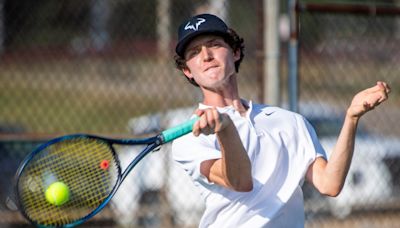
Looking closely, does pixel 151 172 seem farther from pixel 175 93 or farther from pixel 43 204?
pixel 43 204

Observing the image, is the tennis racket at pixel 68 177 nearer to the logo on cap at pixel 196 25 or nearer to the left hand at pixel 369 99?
the logo on cap at pixel 196 25

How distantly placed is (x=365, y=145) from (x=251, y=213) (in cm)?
432

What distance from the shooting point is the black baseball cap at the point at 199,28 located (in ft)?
11.7

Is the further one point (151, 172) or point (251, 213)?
point (151, 172)

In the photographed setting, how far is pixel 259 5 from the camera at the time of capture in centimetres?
612

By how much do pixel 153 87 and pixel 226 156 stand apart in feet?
14.1

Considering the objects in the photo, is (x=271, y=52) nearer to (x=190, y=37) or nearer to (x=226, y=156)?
(x=190, y=37)

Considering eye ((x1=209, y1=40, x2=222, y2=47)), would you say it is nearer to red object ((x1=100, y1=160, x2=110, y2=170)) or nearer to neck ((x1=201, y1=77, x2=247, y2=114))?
neck ((x1=201, y1=77, x2=247, y2=114))

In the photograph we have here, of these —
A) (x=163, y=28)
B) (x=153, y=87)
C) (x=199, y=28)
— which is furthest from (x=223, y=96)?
(x=153, y=87)

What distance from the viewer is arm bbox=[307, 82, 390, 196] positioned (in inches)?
128

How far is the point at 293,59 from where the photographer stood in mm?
5922

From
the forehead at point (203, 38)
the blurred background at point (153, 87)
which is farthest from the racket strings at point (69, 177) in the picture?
the blurred background at point (153, 87)

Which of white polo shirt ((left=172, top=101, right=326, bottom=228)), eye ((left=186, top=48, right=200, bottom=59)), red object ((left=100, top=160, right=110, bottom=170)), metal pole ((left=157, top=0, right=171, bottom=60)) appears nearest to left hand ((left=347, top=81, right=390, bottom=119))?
white polo shirt ((left=172, top=101, right=326, bottom=228))

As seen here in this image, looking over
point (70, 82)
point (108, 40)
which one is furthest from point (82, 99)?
point (108, 40)
